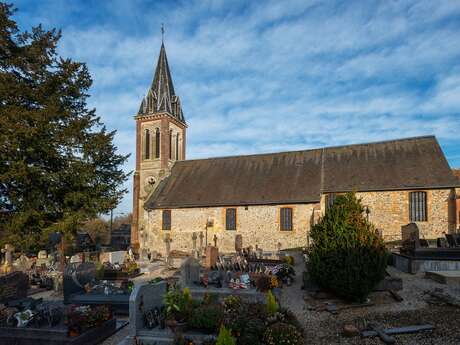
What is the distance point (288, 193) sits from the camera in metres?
23.1

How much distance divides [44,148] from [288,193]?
16.4m

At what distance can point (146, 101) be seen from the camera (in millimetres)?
33375

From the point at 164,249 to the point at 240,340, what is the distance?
20.7 m

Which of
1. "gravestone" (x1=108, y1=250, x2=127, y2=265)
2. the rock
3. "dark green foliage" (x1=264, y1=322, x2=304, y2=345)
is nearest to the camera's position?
"dark green foliage" (x1=264, y1=322, x2=304, y2=345)

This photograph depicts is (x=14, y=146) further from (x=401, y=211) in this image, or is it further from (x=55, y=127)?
(x=401, y=211)

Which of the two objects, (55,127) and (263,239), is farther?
(263,239)

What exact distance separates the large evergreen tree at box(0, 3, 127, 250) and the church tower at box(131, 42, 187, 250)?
8.08m

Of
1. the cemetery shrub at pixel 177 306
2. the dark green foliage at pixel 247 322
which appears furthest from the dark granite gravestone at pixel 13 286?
the dark green foliage at pixel 247 322

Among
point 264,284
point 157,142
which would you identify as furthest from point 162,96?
point 264,284

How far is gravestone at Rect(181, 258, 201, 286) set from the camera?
1129 centimetres

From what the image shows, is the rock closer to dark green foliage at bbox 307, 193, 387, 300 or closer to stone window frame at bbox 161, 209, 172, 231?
dark green foliage at bbox 307, 193, 387, 300

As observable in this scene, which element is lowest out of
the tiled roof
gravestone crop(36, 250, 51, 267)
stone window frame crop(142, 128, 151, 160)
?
gravestone crop(36, 250, 51, 267)

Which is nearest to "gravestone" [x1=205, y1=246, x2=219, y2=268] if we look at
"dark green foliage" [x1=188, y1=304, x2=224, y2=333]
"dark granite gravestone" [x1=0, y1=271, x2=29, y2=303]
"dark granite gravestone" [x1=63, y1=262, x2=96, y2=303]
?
"dark granite gravestone" [x1=63, y1=262, x2=96, y2=303]

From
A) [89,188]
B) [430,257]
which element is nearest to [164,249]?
[89,188]
